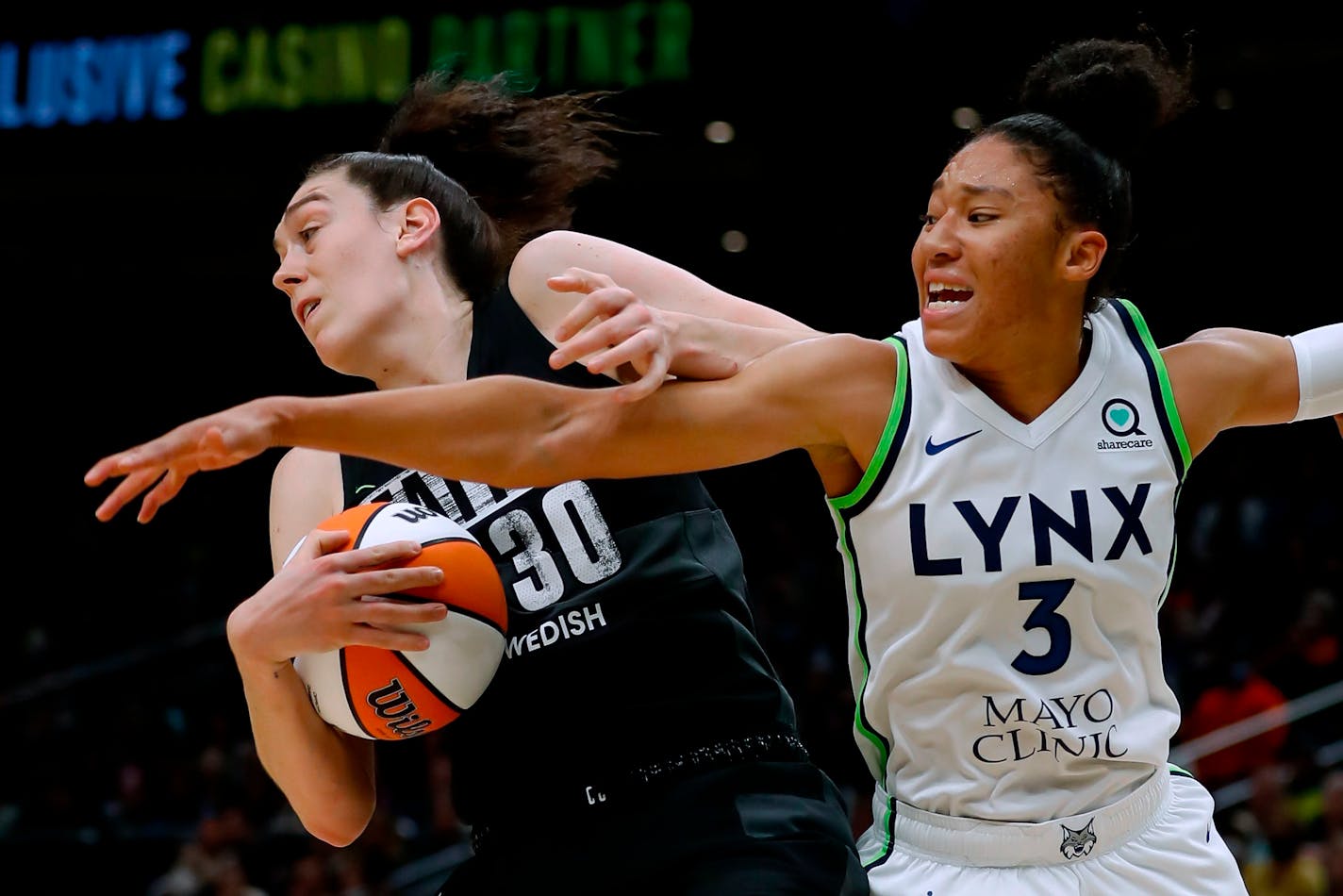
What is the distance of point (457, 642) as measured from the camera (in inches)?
108

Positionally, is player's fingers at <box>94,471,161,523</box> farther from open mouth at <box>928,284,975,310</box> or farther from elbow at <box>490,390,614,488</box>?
open mouth at <box>928,284,975,310</box>

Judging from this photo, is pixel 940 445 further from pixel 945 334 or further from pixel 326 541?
pixel 326 541

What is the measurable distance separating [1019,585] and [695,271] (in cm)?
1118

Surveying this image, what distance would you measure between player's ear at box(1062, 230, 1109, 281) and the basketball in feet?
3.64

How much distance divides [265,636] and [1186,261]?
35.9 feet

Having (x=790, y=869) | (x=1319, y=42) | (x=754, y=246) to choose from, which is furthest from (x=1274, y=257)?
(x=790, y=869)

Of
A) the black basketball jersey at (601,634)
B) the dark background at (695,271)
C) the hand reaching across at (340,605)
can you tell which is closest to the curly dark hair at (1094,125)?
the black basketball jersey at (601,634)

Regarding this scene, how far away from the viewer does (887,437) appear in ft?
8.79

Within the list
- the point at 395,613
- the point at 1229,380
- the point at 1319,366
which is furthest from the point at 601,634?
the point at 1319,366

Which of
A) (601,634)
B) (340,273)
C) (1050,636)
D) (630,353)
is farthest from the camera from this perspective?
(340,273)

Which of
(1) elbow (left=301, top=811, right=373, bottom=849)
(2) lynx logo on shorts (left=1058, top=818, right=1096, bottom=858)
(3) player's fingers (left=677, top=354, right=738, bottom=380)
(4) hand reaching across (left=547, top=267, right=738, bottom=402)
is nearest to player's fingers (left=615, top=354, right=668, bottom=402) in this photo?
(4) hand reaching across (left=547, top=267, right=738, bottom=402)

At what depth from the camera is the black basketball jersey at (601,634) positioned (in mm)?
2840

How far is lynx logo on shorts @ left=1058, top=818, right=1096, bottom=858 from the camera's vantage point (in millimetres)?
2674

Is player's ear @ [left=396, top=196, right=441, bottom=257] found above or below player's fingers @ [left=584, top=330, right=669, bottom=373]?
above
